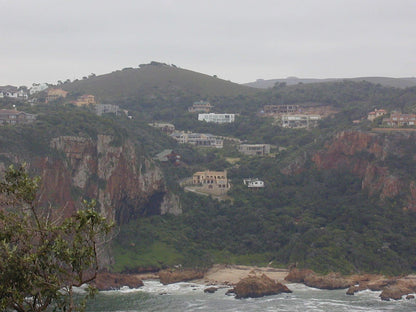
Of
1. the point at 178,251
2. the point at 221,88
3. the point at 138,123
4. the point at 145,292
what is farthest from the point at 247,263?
the point at 221,88

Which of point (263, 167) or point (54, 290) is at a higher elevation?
point (54, 290)

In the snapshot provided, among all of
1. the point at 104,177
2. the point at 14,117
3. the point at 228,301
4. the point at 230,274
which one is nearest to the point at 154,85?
the point at 14,117

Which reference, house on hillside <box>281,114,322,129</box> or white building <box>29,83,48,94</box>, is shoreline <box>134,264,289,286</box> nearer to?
house on hillside <box>281,114,322,129</box>

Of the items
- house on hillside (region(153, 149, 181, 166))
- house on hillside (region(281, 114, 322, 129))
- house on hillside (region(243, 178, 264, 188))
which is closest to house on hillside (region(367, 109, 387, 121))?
house on hillside (region(281, 114, 322, 129))

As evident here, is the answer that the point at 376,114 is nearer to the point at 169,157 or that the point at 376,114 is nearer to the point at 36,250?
the point at 169,157

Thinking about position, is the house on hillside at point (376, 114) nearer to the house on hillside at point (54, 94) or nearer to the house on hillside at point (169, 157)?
the house on hillside at point (169, 157)

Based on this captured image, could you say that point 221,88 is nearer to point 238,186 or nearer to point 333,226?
point 238,186
